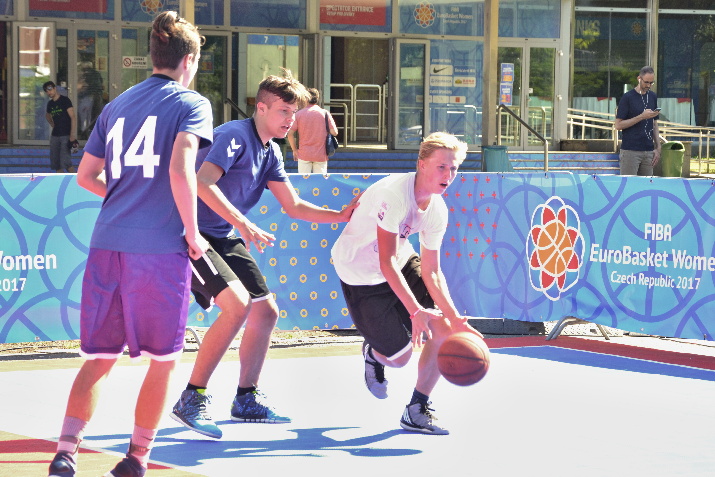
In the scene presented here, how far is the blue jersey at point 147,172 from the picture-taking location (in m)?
4.80

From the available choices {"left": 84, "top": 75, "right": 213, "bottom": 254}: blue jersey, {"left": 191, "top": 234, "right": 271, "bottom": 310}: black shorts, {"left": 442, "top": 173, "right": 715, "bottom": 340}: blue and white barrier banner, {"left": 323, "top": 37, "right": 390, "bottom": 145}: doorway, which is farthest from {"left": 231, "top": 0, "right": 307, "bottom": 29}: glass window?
{"left": 84, "top": 75, "right": 213, "bottom": 254}: blue jersey

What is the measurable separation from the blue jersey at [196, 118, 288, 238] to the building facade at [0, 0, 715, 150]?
51.4 ft

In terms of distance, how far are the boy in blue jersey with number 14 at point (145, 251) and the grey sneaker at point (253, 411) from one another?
5.76 ft

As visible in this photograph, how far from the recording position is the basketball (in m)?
5.93

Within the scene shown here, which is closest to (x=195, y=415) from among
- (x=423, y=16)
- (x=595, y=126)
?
(x=423, y=16)

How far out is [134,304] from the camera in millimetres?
4781

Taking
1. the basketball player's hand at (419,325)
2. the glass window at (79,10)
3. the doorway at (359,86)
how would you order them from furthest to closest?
the doorway at (359,86)
the glass window at (79,10)
the basketball player's hand at (419,325)

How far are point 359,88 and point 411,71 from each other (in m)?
1.62

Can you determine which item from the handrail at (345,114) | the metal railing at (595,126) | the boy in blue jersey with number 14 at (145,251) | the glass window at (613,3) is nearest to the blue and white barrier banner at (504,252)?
the boy in blue jersey with number 14 at (145,251)

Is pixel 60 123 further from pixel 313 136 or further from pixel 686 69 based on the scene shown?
pixel 686 69

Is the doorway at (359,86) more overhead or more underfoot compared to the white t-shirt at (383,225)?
more overhead

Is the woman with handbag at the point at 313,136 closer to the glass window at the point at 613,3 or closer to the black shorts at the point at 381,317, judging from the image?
the black shorts at the point at 381,317

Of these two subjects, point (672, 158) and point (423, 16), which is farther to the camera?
point (423, 16)

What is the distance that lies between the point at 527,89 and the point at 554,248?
1679cm
